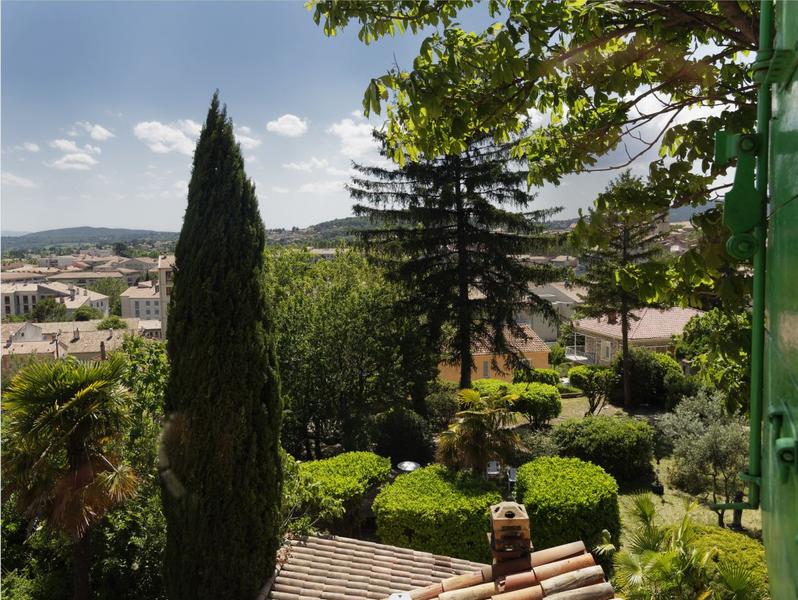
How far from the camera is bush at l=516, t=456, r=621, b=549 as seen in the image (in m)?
10.7

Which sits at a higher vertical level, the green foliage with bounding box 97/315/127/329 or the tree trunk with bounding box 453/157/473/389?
the tree trunk with bounding box 453/157/473/389

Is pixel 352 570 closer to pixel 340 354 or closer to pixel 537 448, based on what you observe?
pixel 537 448

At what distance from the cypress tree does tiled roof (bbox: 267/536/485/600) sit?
0.52 meters

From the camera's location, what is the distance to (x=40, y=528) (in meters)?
8.41

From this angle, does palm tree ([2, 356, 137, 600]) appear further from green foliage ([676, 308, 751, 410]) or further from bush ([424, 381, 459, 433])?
bush ([424, 381, 459, 433])

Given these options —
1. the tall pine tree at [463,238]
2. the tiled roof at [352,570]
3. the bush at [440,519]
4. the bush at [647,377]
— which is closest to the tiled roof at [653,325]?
the bush at [647,377]

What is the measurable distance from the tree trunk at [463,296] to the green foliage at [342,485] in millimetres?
7962

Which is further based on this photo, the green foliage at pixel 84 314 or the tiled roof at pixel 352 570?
the green foliage at pixel 84 314

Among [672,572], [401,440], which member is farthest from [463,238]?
[672,572]

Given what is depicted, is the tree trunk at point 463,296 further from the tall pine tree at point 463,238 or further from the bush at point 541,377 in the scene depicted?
the bush at point 541,377

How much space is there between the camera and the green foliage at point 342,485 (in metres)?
10.3

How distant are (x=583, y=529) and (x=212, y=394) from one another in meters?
7.67

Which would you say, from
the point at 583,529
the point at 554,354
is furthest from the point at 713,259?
the point at 554,354

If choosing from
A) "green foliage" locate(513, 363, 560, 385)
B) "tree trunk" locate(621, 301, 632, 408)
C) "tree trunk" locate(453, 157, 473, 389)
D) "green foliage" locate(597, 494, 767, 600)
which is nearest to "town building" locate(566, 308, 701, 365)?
"tree trunk" locate(621, 301, 632, 408)
